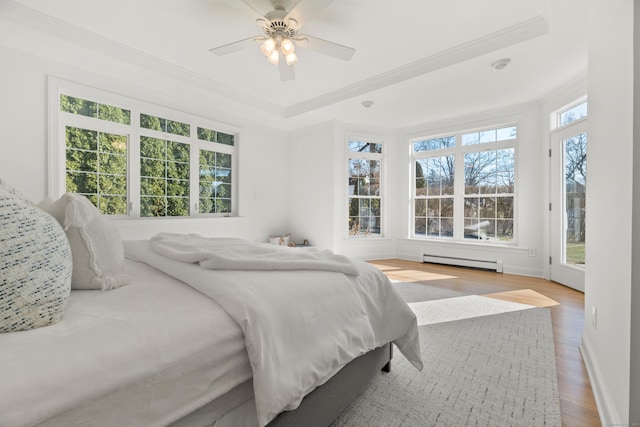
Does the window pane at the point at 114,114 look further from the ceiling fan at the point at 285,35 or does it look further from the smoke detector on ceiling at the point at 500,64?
the smoke detector on ceiling at the point at 500,64

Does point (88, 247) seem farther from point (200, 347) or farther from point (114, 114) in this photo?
point (114, 114)

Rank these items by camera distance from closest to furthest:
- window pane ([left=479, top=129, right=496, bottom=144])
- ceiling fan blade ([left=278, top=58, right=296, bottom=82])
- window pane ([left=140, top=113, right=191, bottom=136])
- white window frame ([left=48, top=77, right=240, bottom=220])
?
ceiling fan blade ([left=278, top=58, right=296, bottom=82]) < white window frame ([left=48, top=77, right=240, bottom=220]) < window pane ([left=140, top=113, right=191, bottom=136]) < window pane ([left=479, top=129, right=496, bottom=144])

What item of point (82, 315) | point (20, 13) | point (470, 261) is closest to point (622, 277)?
point (82, 315)

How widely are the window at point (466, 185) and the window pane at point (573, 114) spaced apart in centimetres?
65

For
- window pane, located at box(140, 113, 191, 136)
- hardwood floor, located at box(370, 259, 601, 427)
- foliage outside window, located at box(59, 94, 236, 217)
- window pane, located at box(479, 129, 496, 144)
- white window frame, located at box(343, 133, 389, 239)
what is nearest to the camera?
hardwood floor, located at box(370, 259, 601, 427)

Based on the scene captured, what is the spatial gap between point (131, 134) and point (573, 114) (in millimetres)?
5625

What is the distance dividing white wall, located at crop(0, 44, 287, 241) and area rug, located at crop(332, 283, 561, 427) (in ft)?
11.1

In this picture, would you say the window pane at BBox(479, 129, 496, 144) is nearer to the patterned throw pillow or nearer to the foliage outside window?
the foliage outside window

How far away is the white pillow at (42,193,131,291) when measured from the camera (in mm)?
1121

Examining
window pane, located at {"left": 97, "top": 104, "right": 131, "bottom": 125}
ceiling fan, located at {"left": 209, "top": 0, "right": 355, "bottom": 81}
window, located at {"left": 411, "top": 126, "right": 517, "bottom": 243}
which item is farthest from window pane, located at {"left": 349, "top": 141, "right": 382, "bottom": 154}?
window pane, located at {"left": 97, "top": 104, "right": 131, "bottom": 125}

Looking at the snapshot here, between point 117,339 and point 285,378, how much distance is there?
499mm

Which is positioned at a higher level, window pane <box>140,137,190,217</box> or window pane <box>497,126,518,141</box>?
window pane <box>497,126,518,141</box>

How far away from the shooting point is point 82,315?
85 centimetres

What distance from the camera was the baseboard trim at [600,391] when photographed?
1242mm
